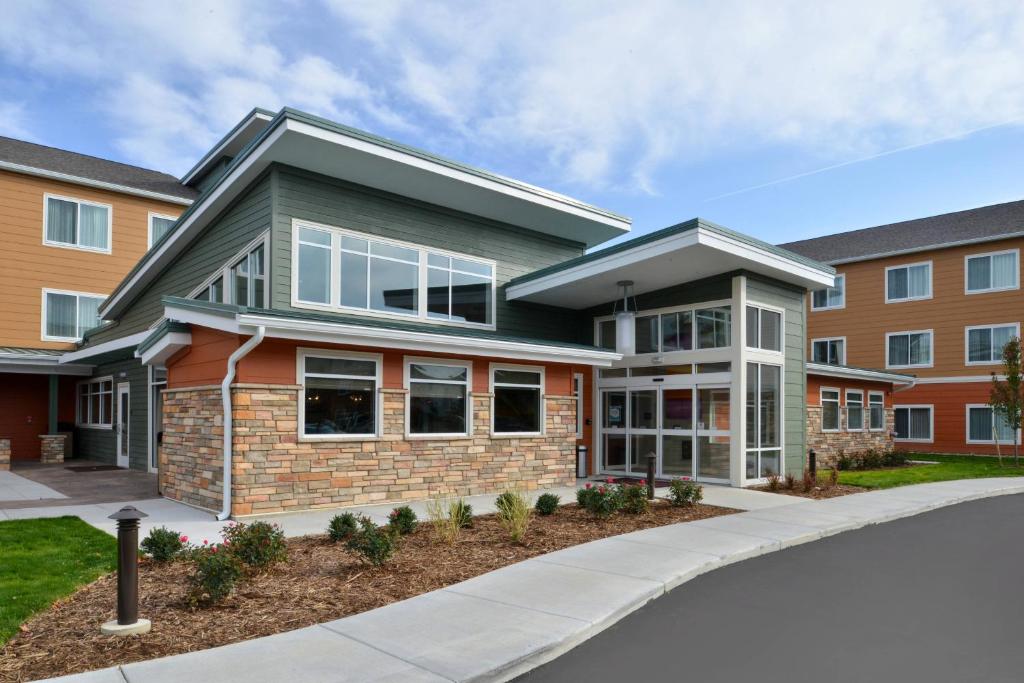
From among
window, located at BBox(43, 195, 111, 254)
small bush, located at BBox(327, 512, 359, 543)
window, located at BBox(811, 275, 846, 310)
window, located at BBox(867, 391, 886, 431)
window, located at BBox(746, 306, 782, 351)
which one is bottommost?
small bush, located at BBox(327, 512, 359, 543)

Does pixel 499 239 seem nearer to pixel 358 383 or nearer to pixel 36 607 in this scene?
pixel 358 383

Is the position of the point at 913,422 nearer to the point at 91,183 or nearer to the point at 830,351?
the point at 830,351

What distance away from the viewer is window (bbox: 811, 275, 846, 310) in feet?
98.0

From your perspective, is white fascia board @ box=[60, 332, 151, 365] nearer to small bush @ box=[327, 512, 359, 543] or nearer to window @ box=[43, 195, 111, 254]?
window @ box=[43, 195, 111, 254]

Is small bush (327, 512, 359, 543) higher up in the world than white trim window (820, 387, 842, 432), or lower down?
lower down

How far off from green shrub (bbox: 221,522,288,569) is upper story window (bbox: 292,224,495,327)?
21.1 feet

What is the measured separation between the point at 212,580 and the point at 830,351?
29416 mm

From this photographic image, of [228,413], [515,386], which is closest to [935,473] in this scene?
[515,386]

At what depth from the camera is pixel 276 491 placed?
34.0ft

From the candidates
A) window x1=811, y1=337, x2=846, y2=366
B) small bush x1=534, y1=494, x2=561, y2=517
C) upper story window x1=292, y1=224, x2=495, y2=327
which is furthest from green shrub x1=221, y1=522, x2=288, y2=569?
window x1=811, y1=337, x2=846, y2=366

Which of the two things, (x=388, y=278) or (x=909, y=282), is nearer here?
(x=388, y=278)

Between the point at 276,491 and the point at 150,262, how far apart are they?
991cm

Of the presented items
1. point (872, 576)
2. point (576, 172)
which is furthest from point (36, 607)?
point (576, 172)

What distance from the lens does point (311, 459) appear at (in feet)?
35.3
